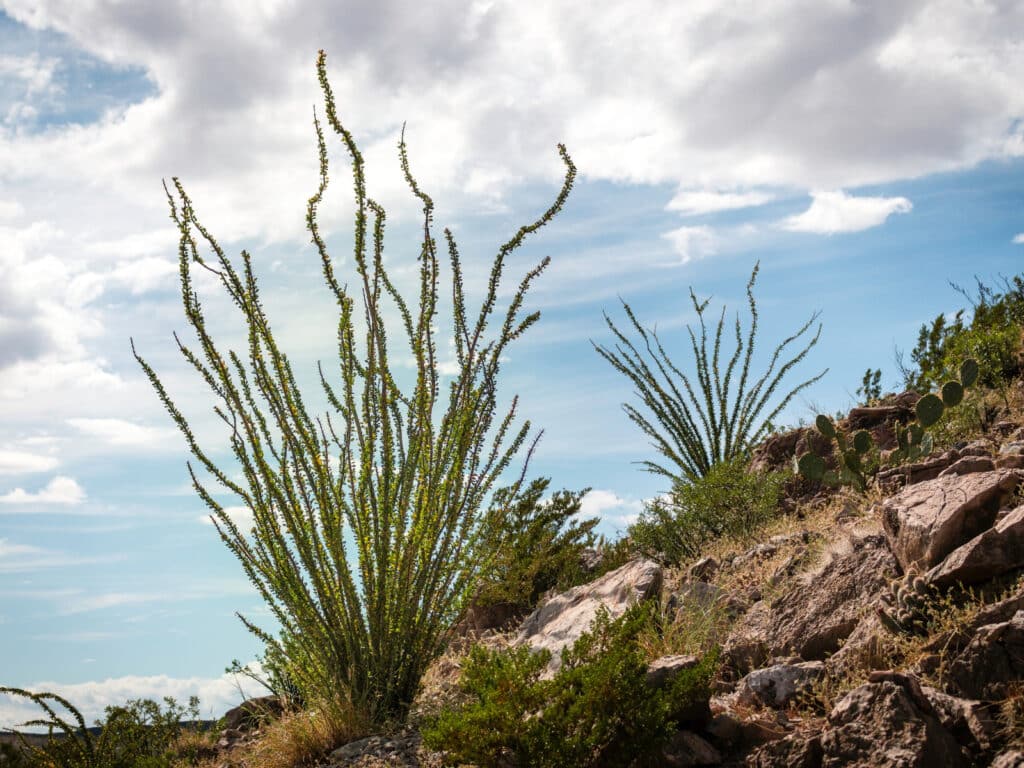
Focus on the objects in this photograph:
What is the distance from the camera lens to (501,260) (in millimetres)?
6035

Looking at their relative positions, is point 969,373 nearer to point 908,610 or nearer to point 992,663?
point 908,610

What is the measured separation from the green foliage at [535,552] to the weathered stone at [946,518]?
13.6 feet

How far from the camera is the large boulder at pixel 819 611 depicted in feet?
16.1

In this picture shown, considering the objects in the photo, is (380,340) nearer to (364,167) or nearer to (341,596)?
(364,167)

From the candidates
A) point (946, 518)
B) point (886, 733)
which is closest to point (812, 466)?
point (946, 518)

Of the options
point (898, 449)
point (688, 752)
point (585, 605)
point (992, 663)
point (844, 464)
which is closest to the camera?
point (992, 663)

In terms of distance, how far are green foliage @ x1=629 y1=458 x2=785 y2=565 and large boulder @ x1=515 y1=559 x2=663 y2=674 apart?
1.58m

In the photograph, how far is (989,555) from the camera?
4.43m

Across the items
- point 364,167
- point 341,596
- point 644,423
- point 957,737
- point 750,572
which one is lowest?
point 957,737

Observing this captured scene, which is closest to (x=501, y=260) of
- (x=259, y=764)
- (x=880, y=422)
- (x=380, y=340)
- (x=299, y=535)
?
(x=380, y=340)

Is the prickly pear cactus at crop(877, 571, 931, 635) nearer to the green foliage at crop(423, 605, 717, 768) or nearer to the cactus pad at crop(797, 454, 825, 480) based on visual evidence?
the green foliage at crop(423, 605, 717, 768)

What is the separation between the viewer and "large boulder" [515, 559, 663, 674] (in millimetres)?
6156

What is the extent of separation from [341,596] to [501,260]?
2389 mm

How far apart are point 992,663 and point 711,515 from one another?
4.97m
